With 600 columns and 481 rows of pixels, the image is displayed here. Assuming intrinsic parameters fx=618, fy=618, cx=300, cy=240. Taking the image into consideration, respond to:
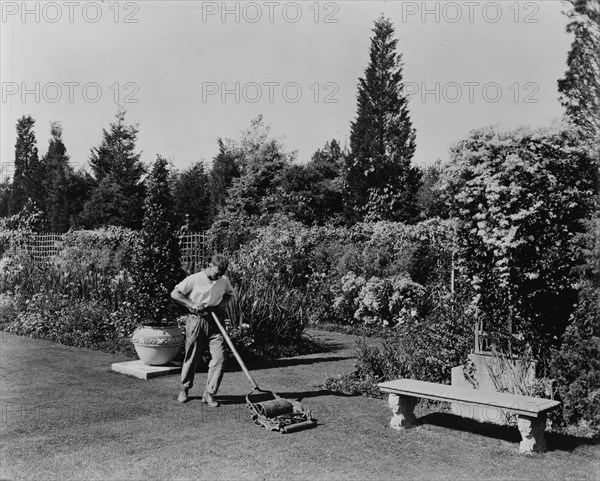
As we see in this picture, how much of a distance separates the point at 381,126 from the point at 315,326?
17.7m

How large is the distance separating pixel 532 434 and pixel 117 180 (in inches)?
1250

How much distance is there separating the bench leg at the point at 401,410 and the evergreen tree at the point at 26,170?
35216mm

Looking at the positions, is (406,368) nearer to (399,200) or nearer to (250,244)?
(250,244)

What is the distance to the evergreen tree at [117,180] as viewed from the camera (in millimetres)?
32531

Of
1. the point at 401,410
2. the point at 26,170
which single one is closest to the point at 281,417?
the point at 401,410

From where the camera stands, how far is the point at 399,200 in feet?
82.7

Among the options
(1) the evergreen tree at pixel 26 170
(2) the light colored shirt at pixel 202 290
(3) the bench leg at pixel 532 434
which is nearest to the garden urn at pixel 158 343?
(2) the light colored shirt at pixel 202 290

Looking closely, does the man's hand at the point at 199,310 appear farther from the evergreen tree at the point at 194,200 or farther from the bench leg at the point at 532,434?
the evergreen tree at the point at 194,200

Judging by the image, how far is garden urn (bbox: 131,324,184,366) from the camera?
820 centimetres

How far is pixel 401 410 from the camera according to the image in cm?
577

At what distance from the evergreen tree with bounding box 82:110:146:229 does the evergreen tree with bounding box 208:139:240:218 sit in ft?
12.3

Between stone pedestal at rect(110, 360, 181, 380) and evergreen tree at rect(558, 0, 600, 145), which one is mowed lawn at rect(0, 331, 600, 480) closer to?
stone pedestal at rect(110, 360, 181, 380)

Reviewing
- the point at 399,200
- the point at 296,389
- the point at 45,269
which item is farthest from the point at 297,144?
the point at 296,389

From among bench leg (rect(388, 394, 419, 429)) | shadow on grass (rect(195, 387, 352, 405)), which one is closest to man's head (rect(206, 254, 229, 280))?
shadow on grass (rect(195, 387, 352, 405))
